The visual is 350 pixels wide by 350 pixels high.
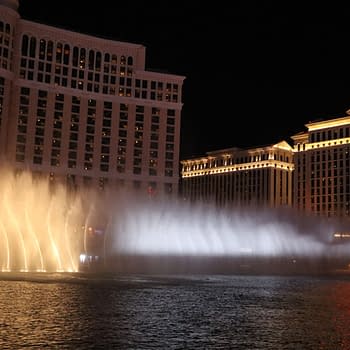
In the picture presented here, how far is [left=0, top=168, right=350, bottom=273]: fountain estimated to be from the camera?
4872cm

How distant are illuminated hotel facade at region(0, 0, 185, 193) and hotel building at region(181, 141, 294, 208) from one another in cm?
3605

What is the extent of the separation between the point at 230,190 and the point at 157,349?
141950mm

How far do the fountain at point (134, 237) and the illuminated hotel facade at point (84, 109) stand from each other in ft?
124

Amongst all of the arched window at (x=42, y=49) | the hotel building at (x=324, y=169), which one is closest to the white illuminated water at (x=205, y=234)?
the hotel building at (x=324, y=169)

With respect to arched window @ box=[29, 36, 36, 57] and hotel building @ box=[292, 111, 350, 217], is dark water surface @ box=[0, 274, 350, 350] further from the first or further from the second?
hotel building @ box=[292, 111, 350, 217]

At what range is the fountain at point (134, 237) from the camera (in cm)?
4872

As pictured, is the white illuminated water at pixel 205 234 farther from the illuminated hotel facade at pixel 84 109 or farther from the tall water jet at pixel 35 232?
the illuminated hotel facade at pixel 84 109

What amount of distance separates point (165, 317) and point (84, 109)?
9712 centimetres

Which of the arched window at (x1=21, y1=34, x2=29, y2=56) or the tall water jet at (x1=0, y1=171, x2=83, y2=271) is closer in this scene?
the tall water jet at (x1=0, y1=171, x2=83, y2=271)

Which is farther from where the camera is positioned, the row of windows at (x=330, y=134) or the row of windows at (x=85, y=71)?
the row of windows at (x=330, y=134)

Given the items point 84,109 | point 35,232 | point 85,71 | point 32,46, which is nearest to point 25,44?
point 32,46

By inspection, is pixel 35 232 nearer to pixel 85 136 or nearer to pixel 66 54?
pixel 85 136

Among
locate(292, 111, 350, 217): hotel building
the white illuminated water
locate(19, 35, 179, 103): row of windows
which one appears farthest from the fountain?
locate(19, 35, 179, 103): row of windows

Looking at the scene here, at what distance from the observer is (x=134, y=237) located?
63.3 m
